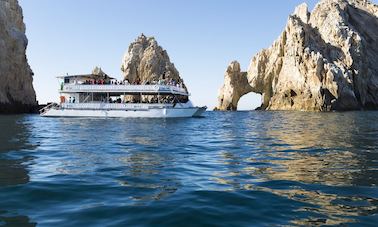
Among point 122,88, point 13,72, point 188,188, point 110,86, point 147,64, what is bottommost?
point 188,188

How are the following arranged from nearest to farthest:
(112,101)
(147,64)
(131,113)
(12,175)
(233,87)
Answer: (12,175)
(131,113)
(112,101)
(233,87)
(147,64)

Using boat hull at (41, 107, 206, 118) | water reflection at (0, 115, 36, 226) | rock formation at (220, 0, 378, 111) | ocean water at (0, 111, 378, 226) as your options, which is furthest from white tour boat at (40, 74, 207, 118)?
rock formation at (220, 0, 378, 111)


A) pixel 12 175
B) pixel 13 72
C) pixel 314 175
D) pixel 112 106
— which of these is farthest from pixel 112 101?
pixel 314 175

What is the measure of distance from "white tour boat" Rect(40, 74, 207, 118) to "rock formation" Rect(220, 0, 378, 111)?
45.5 m

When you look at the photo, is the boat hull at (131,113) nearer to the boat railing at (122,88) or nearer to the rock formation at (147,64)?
the boat railing at (122,88)

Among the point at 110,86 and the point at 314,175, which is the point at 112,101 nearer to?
the point at 110,86

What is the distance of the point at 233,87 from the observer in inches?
4481

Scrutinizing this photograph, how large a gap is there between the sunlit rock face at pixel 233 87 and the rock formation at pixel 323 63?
266 cm

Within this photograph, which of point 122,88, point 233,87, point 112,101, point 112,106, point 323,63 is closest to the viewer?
point 122,88

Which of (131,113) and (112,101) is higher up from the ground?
(112,101)

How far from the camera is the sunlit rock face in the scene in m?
114

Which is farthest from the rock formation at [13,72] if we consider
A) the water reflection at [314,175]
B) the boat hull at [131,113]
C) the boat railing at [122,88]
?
the water reflection at [314,175]

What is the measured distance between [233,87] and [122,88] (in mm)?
72156

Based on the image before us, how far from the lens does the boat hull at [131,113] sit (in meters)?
43.3
